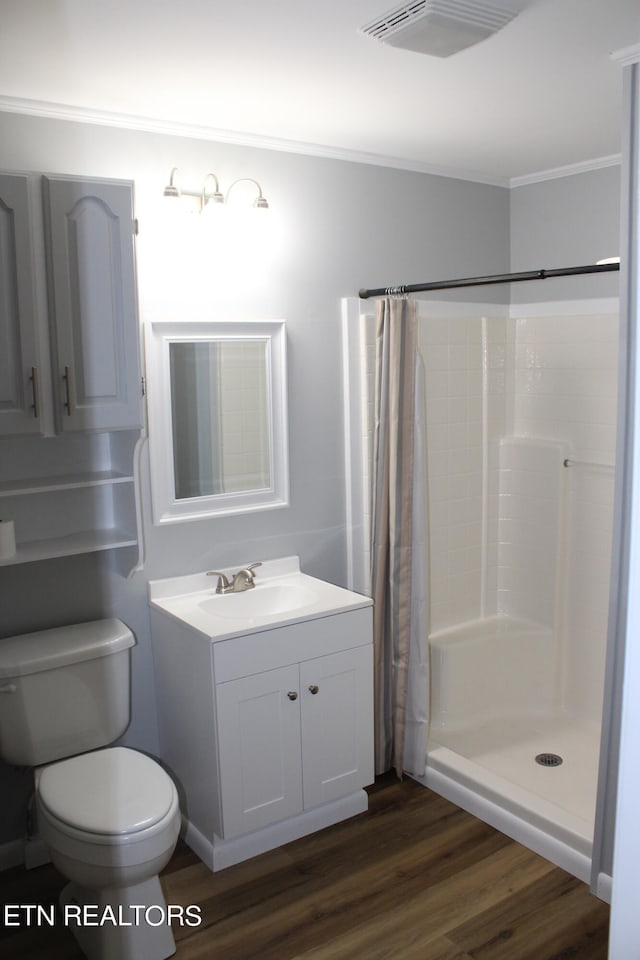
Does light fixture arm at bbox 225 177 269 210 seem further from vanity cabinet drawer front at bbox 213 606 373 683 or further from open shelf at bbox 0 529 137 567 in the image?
vanity cabinet drawer front at bbox 213 606 373 683

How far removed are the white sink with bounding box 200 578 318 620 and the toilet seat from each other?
612 mm

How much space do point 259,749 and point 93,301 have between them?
1537mm

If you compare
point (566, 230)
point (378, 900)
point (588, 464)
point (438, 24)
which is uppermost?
point (438, 24)

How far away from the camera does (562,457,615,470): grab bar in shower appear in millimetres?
3410

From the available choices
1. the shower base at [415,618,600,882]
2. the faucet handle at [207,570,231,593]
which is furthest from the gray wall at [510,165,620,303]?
the faucet handle at [207,570,231,593]

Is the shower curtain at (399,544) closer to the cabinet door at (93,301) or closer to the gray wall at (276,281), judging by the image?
the gray wall at (276,281)

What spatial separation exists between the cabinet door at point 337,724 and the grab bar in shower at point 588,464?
1349 mm

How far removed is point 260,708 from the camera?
2621mm

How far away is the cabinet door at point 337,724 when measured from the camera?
108 inches

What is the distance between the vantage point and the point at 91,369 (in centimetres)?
237

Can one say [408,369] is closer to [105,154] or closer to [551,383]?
[551,383]

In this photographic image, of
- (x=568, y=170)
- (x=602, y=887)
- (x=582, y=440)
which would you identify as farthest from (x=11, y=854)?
(x=568, y=170)

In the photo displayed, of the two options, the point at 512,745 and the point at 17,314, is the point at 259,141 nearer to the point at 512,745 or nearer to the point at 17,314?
the point at 17,314

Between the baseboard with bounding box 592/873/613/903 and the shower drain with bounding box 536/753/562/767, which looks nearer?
the baseboard with bounding box 592/873/613/903
